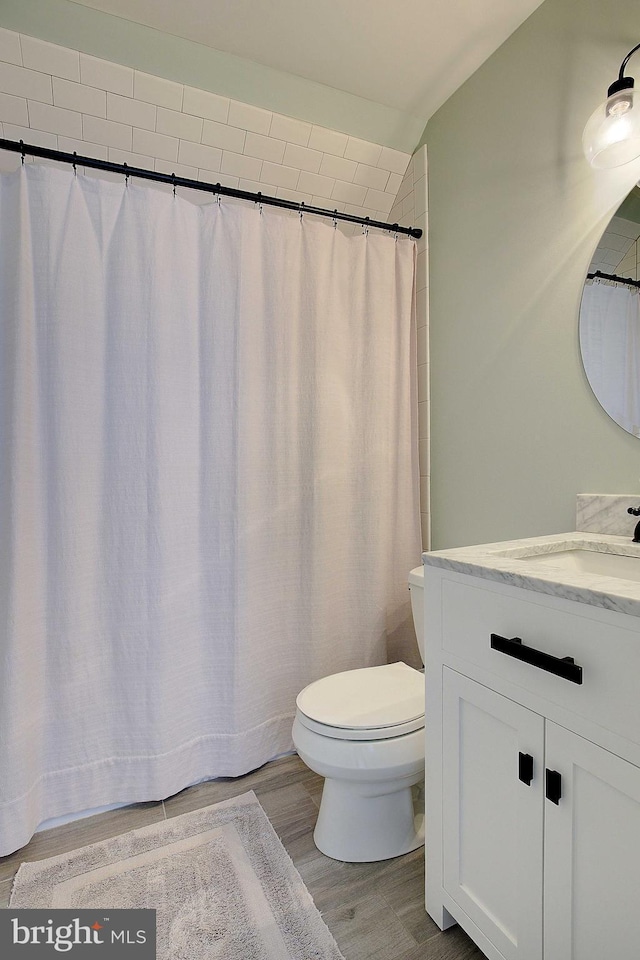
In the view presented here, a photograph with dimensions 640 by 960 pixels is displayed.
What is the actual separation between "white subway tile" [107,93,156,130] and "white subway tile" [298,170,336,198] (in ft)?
1.86

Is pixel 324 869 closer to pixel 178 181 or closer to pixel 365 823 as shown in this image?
pixel 365 823

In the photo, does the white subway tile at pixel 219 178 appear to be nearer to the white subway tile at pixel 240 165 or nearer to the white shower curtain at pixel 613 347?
the white subway tile at pixel 240 165

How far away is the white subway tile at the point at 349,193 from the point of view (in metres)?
2.16

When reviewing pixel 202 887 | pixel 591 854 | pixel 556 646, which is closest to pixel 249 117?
pixel 556 646

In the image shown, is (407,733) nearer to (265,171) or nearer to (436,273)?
(436,273)

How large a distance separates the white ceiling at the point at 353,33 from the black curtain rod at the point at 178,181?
1.35 feet

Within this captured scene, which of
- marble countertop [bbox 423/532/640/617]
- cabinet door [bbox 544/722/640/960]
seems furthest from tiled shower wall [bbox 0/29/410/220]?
cabinet door [bbox 544/722/640/960]

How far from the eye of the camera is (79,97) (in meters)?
1.69

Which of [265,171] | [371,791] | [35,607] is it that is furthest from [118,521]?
[265,171]

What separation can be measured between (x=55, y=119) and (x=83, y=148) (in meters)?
0.10

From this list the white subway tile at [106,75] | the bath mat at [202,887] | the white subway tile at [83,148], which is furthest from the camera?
the white subway tile at [83,148]

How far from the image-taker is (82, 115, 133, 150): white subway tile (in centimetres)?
174

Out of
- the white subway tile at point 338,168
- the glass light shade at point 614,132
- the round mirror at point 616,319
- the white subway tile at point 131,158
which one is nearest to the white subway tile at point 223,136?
the white subway tile at point 131,158

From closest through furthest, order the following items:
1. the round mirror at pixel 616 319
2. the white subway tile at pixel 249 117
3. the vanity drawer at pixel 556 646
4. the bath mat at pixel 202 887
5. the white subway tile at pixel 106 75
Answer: the vanity drawer at pixel 556 646, the bath mat at pixel 202 887, the round mirror at pixel 616 319, the white subway tile at pixel 106 75, the white subway tile at pixel 249 117
